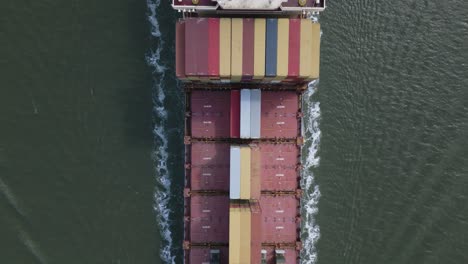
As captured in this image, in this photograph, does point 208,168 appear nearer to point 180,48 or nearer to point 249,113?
point 249,113

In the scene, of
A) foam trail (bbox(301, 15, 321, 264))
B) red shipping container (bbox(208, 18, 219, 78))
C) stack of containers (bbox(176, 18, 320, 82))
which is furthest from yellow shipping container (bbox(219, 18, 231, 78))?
foam trail (bbox(301, 15, 321, 264))

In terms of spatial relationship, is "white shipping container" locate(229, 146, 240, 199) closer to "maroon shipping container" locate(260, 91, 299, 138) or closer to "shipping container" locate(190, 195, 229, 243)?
"shipping container" locate(190, 195, 229, 243)

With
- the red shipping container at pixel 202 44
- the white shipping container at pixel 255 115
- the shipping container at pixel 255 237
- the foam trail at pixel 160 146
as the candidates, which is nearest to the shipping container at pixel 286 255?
the shipping container at pixel 255 237

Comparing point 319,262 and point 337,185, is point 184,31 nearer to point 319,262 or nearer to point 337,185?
point 337,185

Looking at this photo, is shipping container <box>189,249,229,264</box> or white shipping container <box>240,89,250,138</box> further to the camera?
shipping container <box>189,249,229,264</box>

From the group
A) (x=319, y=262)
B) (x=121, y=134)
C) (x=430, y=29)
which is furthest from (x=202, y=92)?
(x=430, y=29)

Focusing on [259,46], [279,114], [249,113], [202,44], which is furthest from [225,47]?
[279,114]
